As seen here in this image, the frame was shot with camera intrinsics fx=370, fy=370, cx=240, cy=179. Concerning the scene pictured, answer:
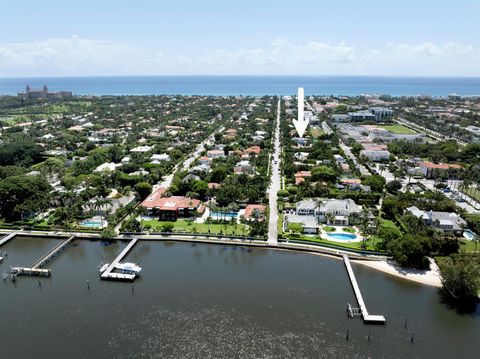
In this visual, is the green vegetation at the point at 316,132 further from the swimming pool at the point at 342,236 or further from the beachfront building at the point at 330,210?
the swimming pool at the point at 342,236

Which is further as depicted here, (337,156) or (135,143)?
(135,143)

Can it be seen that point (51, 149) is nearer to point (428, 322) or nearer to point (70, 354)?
point (70, 354)

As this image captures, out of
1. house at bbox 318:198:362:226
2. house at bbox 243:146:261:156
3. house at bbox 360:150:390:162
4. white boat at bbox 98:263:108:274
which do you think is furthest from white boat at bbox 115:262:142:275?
house at bbox 360:150:390:162

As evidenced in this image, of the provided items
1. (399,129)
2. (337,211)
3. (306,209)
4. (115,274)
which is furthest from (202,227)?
(399,129)

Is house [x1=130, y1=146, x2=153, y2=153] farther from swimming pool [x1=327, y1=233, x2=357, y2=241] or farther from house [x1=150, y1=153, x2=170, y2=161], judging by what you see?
swimming pool [x1=327, y1=233, x2=357, y2=241]

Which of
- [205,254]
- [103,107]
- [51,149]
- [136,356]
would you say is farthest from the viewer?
[103,107]

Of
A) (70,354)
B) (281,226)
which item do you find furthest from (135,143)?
(70,354)
